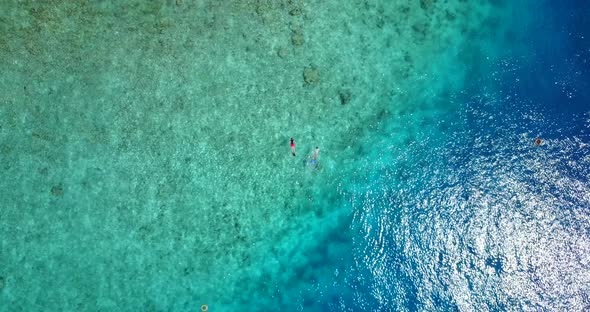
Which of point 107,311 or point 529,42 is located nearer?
point 107,311

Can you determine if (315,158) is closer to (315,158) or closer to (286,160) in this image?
(315,158)

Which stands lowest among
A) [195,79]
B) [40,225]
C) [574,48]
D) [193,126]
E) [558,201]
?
[40,225]

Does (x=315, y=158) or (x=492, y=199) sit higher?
(x=315, y=158)

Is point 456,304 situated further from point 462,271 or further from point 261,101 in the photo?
point 261,101

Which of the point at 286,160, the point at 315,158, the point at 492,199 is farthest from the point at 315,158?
the point at 492,199

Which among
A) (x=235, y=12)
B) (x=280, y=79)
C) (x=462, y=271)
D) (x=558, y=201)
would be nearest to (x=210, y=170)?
(x=280, y=79)
